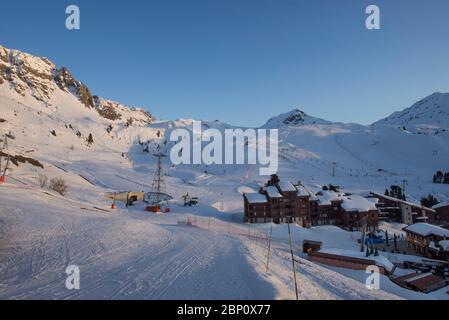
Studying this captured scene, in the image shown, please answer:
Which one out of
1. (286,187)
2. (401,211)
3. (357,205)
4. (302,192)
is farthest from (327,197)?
(401,211)

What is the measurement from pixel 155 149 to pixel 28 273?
168120 mm

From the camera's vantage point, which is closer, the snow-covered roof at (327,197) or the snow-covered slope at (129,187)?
the snow-covered slope at (129,187)

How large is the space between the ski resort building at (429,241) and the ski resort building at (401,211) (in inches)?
834

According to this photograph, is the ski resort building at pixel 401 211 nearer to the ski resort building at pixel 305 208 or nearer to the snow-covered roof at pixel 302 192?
the ski resort building at pixel 305 208

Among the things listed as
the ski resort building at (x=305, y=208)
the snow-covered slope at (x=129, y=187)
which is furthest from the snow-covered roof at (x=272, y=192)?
the snow-covered slope at (x=129, y=187)

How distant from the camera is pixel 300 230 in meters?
56.1

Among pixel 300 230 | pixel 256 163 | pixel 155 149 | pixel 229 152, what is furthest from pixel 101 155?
pixel 300 230

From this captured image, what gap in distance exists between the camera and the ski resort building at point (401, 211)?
7431cm

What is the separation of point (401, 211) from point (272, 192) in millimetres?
37025

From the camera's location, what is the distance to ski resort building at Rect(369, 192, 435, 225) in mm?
74312

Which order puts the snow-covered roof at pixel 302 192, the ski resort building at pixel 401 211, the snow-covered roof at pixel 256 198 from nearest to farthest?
the snow-covered roof at pixel 256 198 < the snow-covered roof at pixel 302 192 < the ski resort building at pixel 401 211
